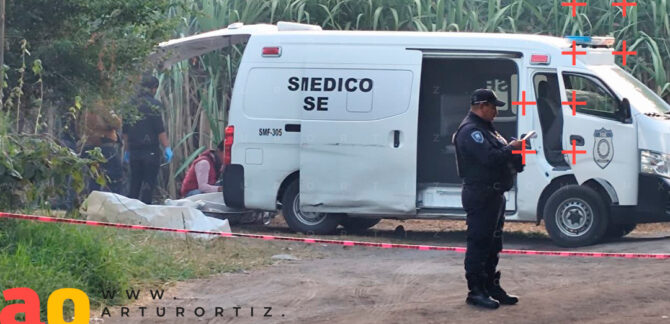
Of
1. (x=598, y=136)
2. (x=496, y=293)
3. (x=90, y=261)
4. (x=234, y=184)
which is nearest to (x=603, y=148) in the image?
(x=598, y=136)

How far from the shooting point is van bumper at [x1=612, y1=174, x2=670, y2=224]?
41.5 ft

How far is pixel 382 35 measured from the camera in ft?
44.1

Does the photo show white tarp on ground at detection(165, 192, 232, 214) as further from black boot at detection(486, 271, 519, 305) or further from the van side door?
black boot at detection(486, 271, 519, 305)

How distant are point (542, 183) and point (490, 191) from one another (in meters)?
4.52

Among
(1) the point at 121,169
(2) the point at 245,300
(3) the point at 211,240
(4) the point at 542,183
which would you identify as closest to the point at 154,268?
(2) the point at 245,300

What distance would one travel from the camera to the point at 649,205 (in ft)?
41.8

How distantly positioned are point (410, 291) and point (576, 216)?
383 cm

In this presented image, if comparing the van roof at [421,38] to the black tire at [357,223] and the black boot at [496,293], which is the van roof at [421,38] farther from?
the black boot at [496,293]

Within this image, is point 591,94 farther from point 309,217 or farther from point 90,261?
point 90,261

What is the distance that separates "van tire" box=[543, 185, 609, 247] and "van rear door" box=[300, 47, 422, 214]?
1.54 meters

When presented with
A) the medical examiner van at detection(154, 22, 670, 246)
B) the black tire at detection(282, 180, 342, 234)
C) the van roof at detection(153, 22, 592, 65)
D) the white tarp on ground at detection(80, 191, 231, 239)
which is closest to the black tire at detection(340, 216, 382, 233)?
the black tire at detection(282, 180, 342, 234)

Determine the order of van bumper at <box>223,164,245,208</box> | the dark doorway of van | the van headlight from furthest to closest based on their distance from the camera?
the dark doorway of van, van bumper at <box>223,164,245,208</box>, the van headlight

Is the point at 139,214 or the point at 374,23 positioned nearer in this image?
the point at 139,214

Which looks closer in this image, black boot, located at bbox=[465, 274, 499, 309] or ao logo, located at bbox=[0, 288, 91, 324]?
ao logo, located at bbox=[0, 288, 91, 324]
